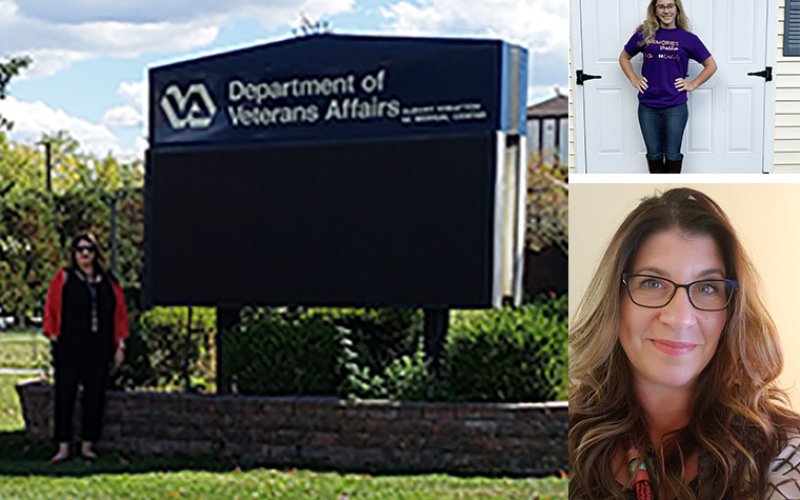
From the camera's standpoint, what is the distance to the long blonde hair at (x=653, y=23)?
349cm

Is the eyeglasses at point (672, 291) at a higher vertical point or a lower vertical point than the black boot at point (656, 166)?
lower

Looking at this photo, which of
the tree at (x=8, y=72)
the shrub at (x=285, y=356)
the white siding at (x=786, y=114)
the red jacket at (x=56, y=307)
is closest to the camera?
the white siding at (x=786, y=114)

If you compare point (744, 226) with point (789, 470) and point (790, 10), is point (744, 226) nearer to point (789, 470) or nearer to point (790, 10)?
point (789, 470)

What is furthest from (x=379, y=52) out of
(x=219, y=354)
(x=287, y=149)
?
(x=219, y=354)

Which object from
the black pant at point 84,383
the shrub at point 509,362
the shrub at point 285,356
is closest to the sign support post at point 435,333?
the shrub at point 509,362

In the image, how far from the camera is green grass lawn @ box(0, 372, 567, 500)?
8.15m

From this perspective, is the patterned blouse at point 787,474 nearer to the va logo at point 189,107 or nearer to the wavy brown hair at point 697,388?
the wavy brown hair at point 697,388

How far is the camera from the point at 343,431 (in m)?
9.13

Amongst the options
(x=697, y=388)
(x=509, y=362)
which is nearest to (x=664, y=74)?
(x=697, y=388)

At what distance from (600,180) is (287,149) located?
6.38m

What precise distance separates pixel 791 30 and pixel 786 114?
0.27 metres

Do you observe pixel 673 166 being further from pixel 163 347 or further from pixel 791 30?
pixel 163 347

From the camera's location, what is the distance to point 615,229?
11.0ft

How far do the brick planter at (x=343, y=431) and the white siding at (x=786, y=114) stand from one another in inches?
203
